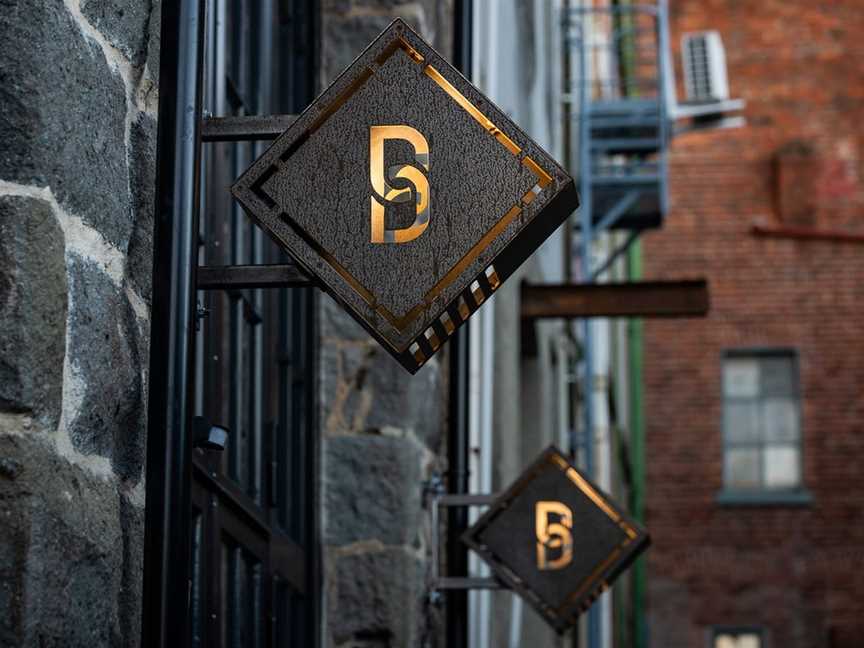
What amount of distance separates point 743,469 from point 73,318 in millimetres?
13087

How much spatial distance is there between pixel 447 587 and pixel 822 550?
34.7 ft

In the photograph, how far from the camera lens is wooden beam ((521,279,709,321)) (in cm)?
577

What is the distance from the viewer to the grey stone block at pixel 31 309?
1705 millimetres

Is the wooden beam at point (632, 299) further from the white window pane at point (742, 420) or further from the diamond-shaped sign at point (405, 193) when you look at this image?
the white window pane at point (742, 420)

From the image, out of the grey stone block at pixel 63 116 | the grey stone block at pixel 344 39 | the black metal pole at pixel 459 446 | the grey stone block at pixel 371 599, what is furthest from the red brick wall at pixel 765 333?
the grey stone block at pixel 63 116

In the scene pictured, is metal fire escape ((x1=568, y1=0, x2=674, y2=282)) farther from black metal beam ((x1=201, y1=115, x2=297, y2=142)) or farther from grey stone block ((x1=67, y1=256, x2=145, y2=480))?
grey stone block ((x1=67, y1=256, x2=145, y2=480))

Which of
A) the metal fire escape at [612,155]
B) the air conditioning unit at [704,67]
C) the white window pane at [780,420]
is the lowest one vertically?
the white window pane at [780,420]

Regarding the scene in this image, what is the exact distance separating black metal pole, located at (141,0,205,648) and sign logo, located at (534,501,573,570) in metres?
2.16

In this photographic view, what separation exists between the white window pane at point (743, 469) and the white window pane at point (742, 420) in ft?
0.44

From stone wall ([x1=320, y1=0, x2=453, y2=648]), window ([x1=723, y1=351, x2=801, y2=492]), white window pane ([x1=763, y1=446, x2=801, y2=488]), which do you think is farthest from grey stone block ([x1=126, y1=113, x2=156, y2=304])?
white window pane ([x1=763, y1=446, x2=801, y2=488])

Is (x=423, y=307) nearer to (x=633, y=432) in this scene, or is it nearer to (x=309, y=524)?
(x=309, y=524)

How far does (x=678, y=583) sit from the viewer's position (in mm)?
14117

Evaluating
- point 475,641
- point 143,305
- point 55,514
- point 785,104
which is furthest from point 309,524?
point 785,104

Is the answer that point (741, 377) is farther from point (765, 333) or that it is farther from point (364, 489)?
point (364, 489)
